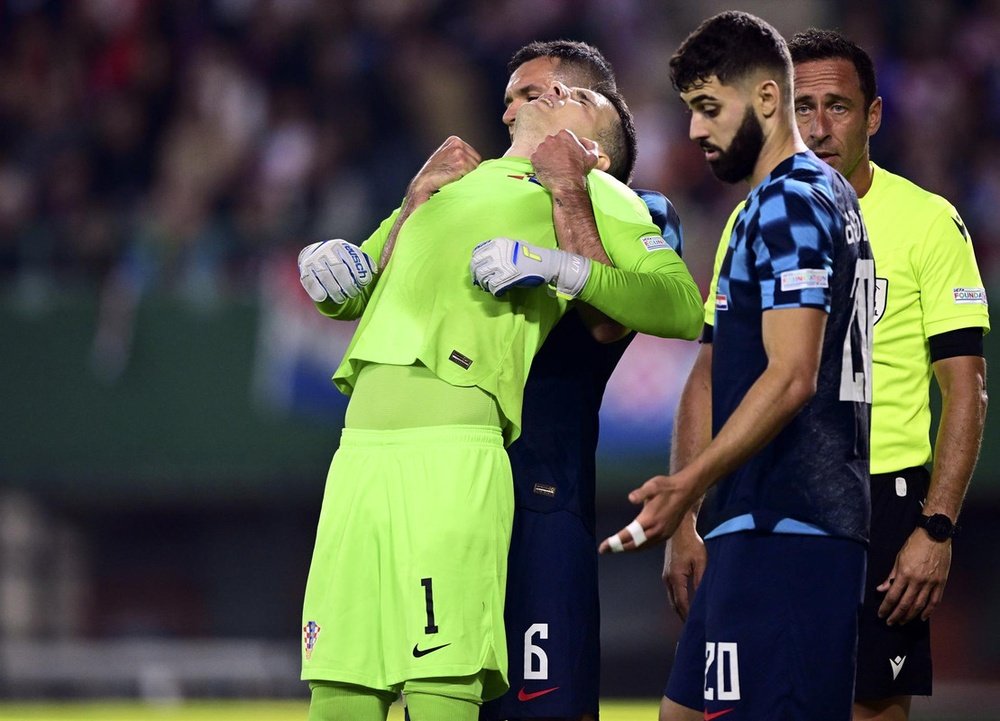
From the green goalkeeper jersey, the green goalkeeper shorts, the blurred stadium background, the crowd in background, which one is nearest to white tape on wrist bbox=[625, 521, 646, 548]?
the green goalkeeper shorts

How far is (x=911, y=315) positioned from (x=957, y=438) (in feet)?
→ 1.23

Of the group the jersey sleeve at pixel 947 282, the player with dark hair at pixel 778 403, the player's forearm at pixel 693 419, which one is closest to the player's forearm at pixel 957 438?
the jersey sleeve at pixel 947 282

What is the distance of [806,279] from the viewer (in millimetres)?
3123

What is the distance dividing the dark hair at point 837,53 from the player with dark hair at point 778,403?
1067 millimetres

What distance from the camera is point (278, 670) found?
11.2 m

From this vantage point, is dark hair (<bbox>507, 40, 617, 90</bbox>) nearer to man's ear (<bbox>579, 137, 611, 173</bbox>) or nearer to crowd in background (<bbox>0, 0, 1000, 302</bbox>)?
man's ear (<bbox>579, 137, 611, 173</bbox>)

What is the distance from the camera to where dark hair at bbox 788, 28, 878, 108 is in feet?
14.4

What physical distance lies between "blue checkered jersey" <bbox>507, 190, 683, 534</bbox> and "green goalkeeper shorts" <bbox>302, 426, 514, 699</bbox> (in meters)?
0.39

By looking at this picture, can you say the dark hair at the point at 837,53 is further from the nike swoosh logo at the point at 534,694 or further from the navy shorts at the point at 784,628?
the nike swoosh logo at the point at 534,694

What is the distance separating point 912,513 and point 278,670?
778 cm

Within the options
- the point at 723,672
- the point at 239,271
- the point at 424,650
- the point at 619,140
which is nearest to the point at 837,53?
the point at 619,140

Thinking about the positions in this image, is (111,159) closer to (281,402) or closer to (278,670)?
(281,402)

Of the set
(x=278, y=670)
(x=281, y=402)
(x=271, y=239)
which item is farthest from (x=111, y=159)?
(x=278, y=670)

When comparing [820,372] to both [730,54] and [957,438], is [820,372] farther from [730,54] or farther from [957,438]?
[957,438]
